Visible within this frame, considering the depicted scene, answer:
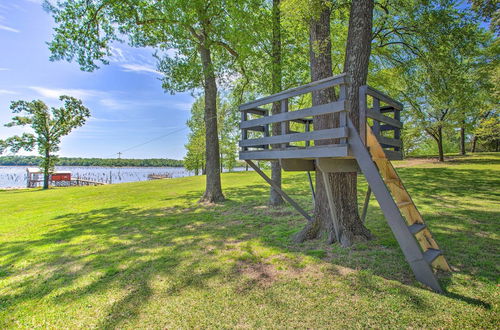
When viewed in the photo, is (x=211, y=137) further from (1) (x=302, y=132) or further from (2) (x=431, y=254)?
(2) (x=431, y=254)

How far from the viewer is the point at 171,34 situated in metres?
9.26

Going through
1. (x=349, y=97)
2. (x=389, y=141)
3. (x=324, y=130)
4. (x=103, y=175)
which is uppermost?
(x=349, y=97)

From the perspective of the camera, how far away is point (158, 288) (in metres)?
3.37

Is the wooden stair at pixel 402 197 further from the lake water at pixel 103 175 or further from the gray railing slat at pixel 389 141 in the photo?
the lake water at pixel 103 175

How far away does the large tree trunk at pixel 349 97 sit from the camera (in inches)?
180

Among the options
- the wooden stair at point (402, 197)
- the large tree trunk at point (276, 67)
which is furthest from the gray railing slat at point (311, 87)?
the large tree trunk at point (276, 67)

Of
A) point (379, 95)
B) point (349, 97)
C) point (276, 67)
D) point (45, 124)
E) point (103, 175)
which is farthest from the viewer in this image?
point (103, 175)

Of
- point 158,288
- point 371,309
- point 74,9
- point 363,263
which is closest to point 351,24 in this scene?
point 363,263

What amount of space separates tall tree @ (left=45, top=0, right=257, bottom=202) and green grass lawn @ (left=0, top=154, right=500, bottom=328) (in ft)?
17.9

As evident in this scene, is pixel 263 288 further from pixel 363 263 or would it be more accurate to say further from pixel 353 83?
pixel 353 83

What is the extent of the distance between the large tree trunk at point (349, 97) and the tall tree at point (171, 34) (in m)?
3.43

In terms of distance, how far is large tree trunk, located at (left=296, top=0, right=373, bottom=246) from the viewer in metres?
4.58

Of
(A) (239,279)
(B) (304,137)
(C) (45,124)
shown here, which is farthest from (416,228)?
(C) (45,124)

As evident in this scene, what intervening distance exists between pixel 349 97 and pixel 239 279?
142 inches
